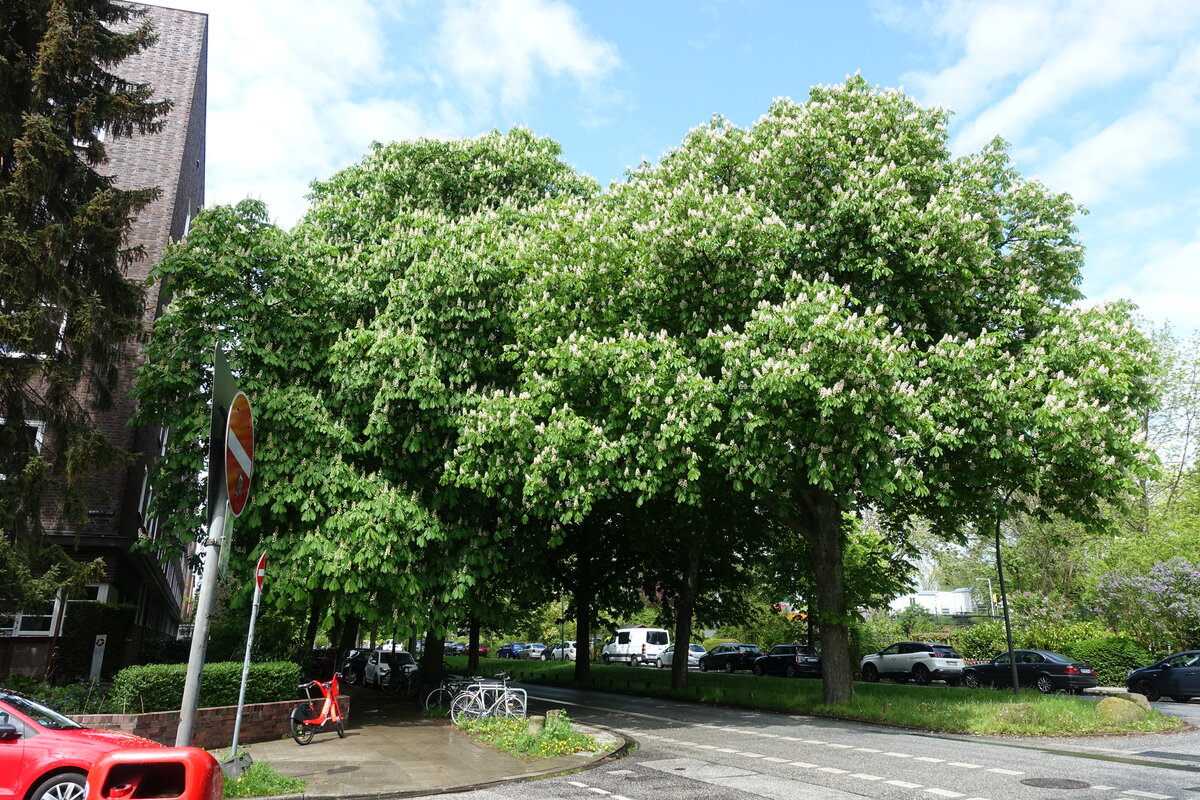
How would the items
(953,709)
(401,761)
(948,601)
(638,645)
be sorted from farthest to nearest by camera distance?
(948,601) < (638,645) < (953,709) < (401,761)

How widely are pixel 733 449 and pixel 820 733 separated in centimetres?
601

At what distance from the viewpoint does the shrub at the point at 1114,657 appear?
29.4 meters

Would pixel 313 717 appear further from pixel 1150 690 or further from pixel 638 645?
pixel 638 645

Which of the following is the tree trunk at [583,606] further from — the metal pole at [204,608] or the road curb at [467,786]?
the metal pole at [204,608]

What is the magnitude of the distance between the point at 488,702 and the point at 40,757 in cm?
987

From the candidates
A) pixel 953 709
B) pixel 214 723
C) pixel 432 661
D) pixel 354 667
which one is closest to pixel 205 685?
pixel 214 723

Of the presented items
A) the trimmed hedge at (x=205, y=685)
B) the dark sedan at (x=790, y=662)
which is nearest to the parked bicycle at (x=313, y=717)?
the trimmed hedge at (x=205, y=685)

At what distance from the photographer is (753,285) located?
1555 cm

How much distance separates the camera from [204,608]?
4.68 meters

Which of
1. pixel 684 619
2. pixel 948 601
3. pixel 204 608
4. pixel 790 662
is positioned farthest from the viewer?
pixel 948 601

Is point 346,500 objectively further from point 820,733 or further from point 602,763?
point 820,733

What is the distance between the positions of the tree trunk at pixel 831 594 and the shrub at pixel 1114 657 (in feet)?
53.6

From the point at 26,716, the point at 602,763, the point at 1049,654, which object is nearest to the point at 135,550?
the point at 26,716

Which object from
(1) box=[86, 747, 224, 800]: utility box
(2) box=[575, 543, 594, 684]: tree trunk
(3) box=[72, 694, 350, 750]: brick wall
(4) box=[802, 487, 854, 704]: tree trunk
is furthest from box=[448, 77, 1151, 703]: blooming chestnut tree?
(2) box=[575, 543, 594, 684]: tree trunk
